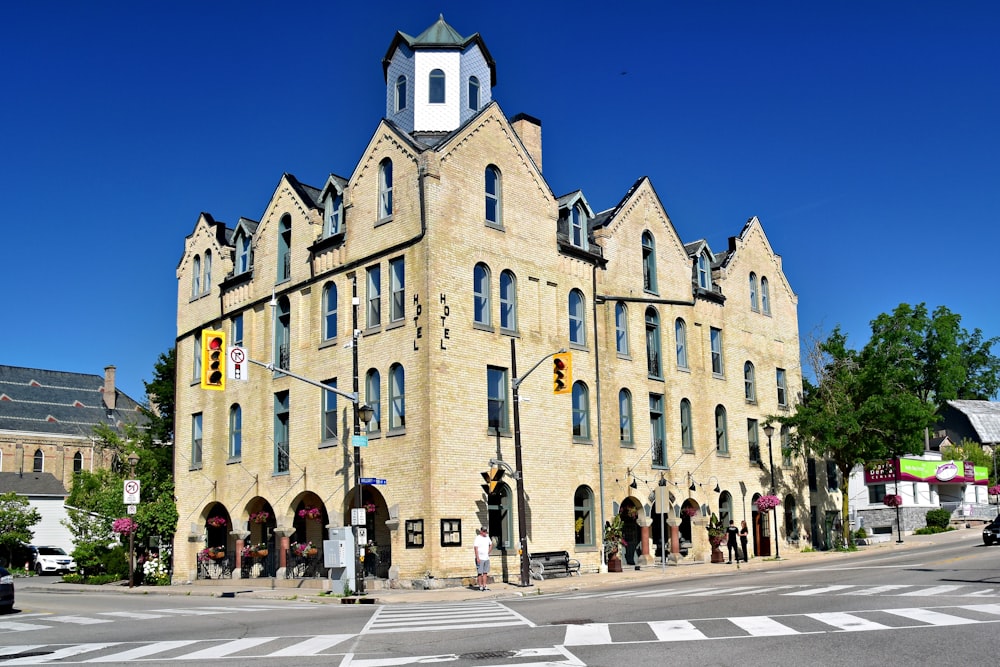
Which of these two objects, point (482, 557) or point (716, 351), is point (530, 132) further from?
point (482, 557)

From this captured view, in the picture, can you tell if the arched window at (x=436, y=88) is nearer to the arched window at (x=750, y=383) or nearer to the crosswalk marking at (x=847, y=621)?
the arched window at (x=750, y=383)

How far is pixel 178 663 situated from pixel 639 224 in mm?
31811

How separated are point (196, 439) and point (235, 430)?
3.51m

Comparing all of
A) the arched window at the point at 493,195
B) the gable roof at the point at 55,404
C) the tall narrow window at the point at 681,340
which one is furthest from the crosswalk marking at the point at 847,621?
the gable roof at the point at 55,404

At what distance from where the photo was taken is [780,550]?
46.3m

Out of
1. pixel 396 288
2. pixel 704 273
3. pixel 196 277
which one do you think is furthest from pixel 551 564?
pixel 196 277

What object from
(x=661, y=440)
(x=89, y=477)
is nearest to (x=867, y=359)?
(x=661, y=440)

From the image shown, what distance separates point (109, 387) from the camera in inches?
4161

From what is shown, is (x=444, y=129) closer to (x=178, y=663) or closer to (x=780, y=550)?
(x=780, y=550)

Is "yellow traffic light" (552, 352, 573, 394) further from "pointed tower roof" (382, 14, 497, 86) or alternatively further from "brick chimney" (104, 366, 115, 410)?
"brick chimney" (104, 366, 115, 410)

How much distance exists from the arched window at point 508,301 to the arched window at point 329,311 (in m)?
6.30

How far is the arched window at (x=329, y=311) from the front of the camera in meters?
36.5

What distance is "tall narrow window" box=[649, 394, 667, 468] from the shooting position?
4041 cm

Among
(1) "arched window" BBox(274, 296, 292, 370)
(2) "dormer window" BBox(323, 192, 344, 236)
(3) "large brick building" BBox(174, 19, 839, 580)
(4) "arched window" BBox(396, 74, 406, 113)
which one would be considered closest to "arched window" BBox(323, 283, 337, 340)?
(3) "large brick building" BBox(174, 19, 839, 580)
